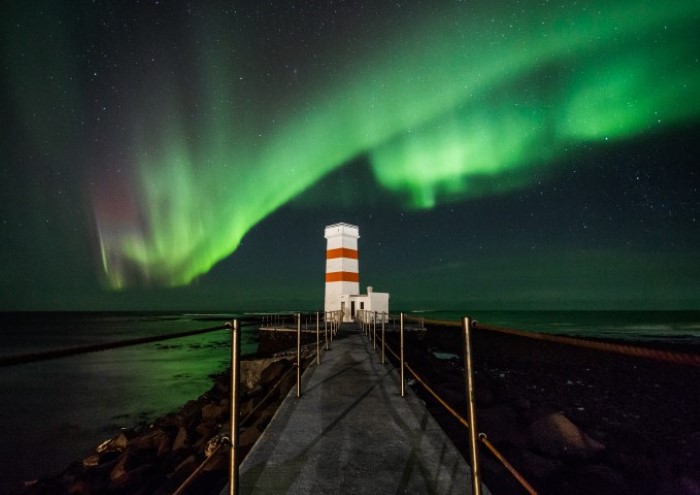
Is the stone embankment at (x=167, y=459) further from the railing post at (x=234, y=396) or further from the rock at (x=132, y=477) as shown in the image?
the railing post at (x=234, y=396)

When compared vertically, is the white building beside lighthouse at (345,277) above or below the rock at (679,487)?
above

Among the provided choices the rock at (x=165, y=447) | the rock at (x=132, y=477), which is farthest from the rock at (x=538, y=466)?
the rock at (x=165, y=447)

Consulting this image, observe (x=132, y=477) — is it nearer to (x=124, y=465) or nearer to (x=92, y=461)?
(x=124, y=465)

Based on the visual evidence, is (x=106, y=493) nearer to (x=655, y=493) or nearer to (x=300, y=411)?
(x=300, y=411)

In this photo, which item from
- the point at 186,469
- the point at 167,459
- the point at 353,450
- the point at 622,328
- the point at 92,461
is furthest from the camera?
the point at 622,328

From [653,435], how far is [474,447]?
898cm

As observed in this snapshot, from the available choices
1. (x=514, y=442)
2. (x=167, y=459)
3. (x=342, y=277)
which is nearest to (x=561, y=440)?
(x=514, y=442)

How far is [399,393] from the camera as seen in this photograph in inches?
196

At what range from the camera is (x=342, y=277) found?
18953 millimetres

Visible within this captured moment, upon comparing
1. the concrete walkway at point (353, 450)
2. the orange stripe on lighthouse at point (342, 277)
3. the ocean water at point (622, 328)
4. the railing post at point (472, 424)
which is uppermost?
the orange stripe on lighthouse at point (342, 277)

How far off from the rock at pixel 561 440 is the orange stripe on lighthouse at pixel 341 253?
13700 mm

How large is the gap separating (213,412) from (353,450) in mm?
4826

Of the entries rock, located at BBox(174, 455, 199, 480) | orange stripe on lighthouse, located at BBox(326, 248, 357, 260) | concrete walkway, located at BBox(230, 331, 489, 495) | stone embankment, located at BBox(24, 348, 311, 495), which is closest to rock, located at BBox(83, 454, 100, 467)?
stone embankment, located at BBox(24, 348, 311, 495)

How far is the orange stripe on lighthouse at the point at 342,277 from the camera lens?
62.2ft
